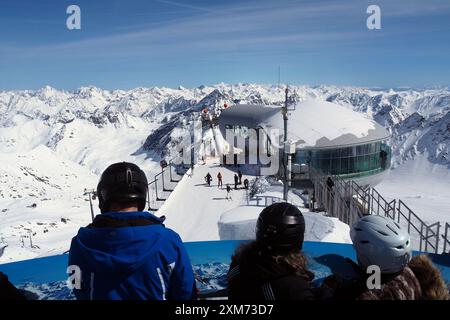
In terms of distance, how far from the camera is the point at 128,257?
2914 mm

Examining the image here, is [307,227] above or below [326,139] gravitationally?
below

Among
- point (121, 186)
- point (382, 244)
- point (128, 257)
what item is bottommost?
point (382, 244)

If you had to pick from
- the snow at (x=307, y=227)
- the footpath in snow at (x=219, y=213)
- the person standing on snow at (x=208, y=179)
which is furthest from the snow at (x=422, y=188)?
the snow at (x=307, y=227)

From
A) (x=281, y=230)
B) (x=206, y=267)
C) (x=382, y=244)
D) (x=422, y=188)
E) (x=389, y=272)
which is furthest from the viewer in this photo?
(x=422, y=188)

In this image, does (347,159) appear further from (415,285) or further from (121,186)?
(121,186)

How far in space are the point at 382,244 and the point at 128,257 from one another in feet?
6.64

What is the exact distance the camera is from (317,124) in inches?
1192

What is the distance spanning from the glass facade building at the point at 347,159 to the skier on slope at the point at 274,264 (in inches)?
966

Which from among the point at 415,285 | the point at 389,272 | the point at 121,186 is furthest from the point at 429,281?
the point at 121,186

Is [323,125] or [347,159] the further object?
[323,125]

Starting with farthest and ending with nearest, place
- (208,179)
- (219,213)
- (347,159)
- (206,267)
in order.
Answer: (347,159) → (208,179) → (219,213) → (206,267)

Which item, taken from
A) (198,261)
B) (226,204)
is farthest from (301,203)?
(198,261)
